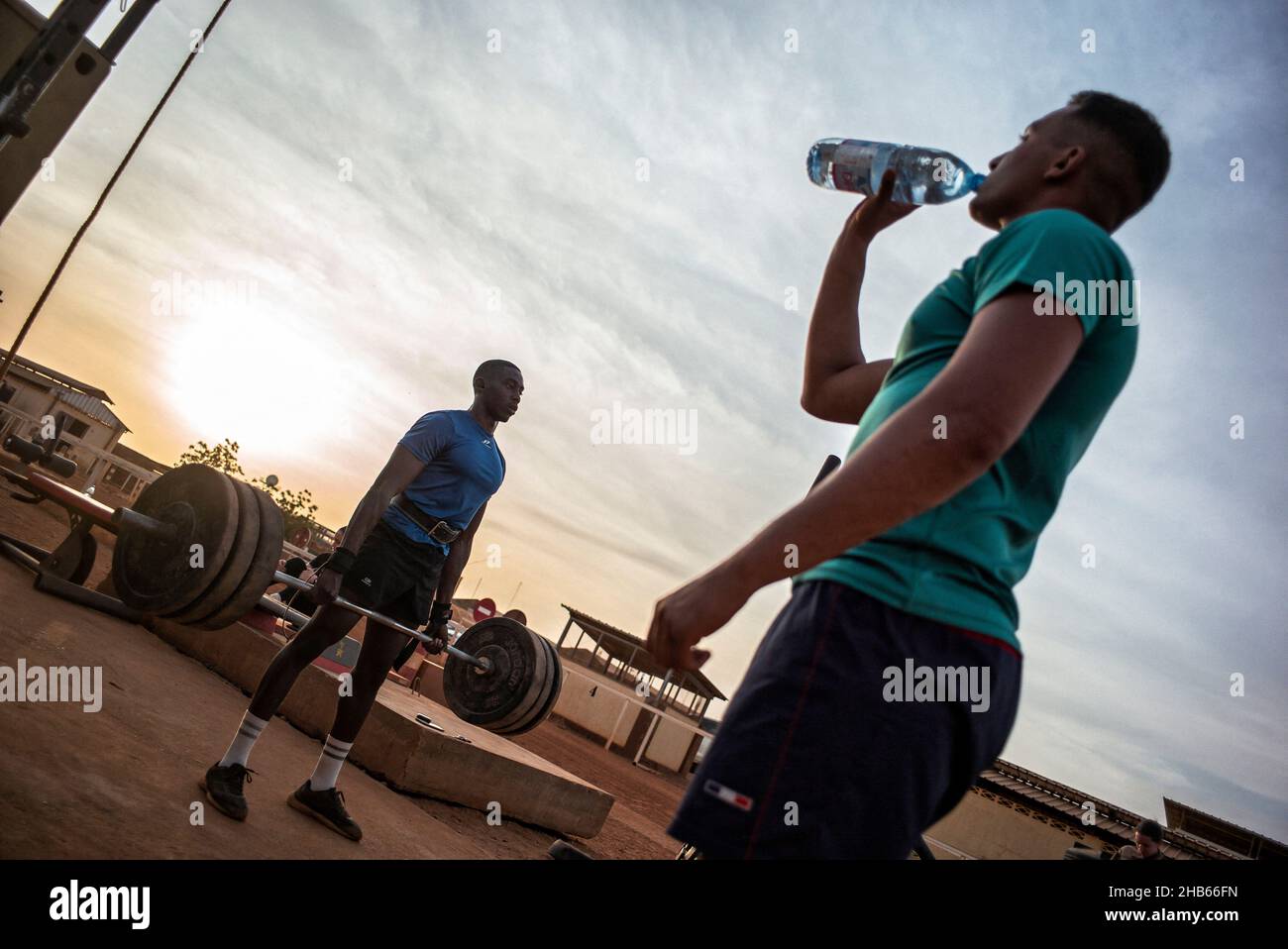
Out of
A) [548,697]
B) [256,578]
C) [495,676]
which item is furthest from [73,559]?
[256,578]

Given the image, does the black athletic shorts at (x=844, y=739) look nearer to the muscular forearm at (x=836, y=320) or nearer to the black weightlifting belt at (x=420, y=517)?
the muscular forearm at (x=836, y=320)

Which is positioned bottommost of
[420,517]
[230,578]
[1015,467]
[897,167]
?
[230,578]

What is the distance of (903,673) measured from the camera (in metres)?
0.96

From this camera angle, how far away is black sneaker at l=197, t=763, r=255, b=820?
8.93 ft

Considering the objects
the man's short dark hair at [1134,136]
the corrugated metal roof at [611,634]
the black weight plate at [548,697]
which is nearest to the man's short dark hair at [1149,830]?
the black weight plate at [548,697]

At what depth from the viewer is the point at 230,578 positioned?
268 centimetres

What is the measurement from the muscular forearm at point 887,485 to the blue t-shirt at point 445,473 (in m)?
2.86

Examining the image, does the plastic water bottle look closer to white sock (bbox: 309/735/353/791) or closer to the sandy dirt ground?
the sandy dirt ground

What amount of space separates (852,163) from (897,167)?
0.13 meters

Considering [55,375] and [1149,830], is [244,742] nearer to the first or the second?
[1149,830]

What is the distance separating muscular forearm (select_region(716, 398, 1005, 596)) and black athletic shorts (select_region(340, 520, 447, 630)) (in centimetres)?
283

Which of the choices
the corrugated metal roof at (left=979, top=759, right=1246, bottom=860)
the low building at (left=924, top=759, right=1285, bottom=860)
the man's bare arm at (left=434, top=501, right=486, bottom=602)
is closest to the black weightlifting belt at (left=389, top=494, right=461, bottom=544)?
the man's bare arm at (left=434, top=501, right=486, bottom=602)
